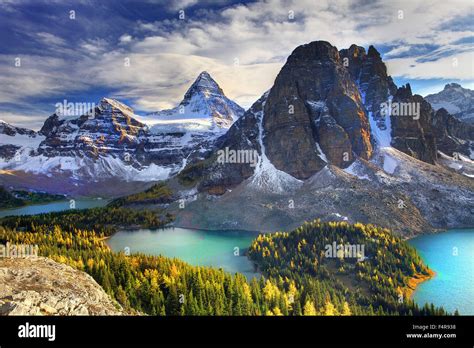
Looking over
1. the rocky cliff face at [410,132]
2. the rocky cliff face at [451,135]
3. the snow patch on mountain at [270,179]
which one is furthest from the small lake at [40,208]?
the rocky cliff face at [451,135]

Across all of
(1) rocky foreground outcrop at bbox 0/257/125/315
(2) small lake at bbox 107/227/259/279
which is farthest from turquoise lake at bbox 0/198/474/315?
(1) rocky foreground outcrop at bbox 0/257/125/315

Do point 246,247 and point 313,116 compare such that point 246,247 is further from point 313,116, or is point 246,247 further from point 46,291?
point 313,116

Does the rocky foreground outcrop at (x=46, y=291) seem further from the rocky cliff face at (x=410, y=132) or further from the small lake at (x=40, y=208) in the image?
the small lake at (x=40, y=208)

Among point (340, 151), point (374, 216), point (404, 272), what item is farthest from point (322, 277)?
point (340, 151)

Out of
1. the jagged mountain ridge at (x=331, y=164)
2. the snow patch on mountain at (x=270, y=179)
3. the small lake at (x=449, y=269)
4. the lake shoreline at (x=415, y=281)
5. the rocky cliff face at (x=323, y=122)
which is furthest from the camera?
the rocky cliff face at (x=323, y=122)

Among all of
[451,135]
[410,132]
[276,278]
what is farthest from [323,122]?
[451,135]

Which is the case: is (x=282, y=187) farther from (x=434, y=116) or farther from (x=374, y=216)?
(x=434, y=116)
